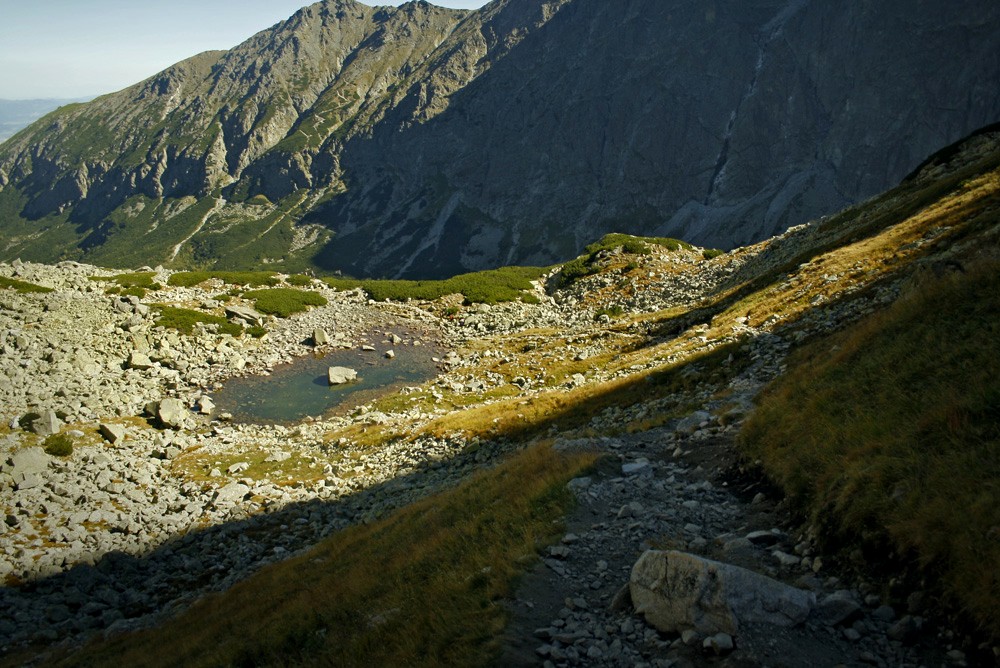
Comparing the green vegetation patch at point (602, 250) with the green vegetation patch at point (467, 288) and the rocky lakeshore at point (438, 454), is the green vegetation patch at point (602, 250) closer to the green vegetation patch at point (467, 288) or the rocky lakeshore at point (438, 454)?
the green vegetation patch at point (467, 288)

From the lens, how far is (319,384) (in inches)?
1777

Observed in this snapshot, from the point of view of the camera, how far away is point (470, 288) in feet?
232

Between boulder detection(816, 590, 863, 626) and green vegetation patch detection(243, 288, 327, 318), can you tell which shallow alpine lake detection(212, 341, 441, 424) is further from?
boulder detection(816, 590, 863, 626)

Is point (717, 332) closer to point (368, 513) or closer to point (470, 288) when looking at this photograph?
point (368, 513)

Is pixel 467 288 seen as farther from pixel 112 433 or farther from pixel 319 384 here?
pixel 112 433

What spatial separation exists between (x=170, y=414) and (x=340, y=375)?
1291cm

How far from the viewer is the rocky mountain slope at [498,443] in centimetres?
778

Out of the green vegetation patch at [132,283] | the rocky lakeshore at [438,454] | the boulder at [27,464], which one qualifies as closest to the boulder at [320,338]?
the rocky lakeshore at [438,454]

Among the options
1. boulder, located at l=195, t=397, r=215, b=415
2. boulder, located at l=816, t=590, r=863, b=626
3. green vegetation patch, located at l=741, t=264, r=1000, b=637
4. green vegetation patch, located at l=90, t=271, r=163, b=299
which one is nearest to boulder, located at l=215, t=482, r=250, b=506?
boulder, located at l=195, t=397, r=215, b=415

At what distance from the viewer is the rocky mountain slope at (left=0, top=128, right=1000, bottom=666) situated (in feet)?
25.5

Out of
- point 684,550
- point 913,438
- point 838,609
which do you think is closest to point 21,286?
point 684,550

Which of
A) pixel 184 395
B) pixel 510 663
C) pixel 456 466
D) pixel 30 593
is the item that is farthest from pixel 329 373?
pixel 510 663

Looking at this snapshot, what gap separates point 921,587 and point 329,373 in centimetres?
4265

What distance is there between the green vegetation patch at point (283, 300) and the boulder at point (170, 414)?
26295 millimetres
